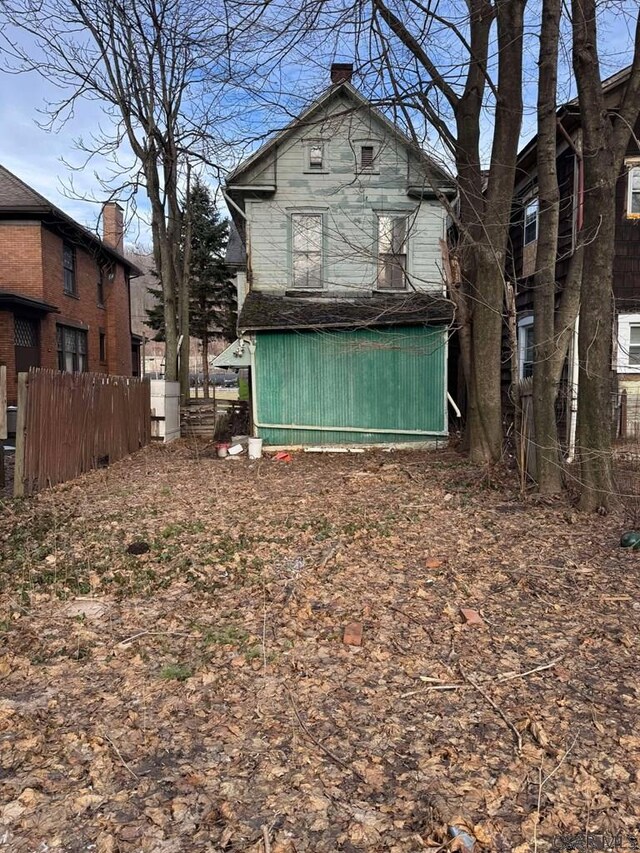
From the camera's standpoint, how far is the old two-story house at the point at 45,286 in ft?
56.3

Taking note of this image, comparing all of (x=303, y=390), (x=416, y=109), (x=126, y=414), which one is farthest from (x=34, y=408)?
(x=416, y=109)

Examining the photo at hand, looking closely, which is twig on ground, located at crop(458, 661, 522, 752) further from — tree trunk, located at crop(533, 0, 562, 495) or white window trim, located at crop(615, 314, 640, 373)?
white window trim, located at crop(615, 314, 640, 373)

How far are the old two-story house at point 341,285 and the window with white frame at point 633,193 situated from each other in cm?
390

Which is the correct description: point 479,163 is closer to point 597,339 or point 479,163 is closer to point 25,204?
point 597,339

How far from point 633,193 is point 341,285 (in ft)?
21.9

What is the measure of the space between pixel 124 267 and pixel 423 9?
1970cm

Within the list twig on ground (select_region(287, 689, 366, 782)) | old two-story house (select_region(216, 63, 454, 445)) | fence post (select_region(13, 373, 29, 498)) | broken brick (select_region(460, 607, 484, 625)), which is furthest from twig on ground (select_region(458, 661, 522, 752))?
old two-story house (select_region(216, 63, 454, 445))

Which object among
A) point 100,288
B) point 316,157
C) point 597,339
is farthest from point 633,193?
point 100,288

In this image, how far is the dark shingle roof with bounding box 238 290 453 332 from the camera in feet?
41.6

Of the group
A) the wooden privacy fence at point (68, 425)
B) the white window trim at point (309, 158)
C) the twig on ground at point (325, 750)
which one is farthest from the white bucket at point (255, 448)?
the twig on ground at point (325, 750)

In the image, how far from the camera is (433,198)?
46.5ft

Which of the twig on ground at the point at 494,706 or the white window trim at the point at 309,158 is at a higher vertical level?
the white window trim at the point at 309,158

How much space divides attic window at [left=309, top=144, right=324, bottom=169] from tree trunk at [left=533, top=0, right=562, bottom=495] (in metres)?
6.89

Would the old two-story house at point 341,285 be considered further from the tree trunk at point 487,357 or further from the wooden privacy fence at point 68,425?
the wooden privacy fence at point 68,425
